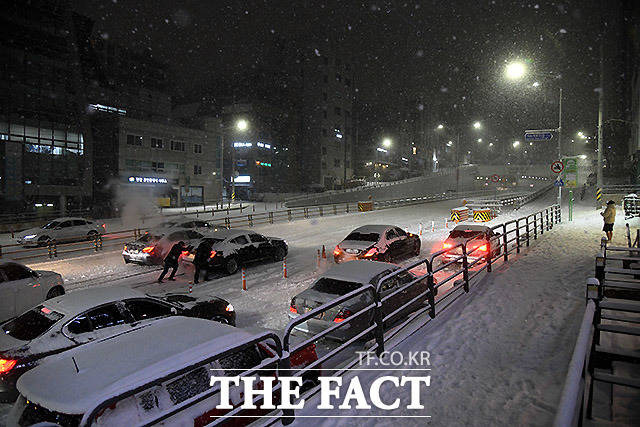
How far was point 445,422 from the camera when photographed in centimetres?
412

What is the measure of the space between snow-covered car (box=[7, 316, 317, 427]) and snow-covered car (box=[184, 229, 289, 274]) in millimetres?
9512

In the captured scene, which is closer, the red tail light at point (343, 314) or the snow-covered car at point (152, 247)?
the red tail light at point (343, 314)

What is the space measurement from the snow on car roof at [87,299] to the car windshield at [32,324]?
0.37 feet

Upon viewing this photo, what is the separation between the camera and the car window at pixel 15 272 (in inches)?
385

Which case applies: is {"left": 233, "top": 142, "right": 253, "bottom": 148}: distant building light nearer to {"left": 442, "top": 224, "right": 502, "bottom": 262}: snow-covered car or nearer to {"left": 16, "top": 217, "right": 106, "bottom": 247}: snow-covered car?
{"left": 16, "top": 217, "right": 106, "bottom": 247}: snow-covered car

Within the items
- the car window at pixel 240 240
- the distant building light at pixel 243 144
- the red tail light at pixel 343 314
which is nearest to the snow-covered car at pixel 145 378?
the red tail light at pixel 343 314

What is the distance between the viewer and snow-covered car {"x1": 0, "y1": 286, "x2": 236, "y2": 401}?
572cm

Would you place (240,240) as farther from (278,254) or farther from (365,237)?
(365,237)

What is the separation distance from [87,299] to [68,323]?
577 millimetres

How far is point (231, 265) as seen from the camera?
14414mm

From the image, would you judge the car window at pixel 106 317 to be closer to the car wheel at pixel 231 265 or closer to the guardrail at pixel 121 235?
the car wheel at pixel 231 265

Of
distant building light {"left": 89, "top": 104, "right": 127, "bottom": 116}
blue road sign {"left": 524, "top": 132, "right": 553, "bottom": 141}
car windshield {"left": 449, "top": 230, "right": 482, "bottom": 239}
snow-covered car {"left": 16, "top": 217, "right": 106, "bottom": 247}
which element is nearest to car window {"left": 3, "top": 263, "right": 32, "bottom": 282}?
snow-covered car {"left": 16, "top": 217, "right": 106, "bottom": 247}

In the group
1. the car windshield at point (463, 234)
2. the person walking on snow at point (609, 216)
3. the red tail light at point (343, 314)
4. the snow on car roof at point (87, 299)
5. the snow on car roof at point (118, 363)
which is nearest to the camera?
the snow on car roof at point (118, 363)

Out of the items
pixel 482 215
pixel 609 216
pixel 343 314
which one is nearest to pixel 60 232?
pixel 343 314
